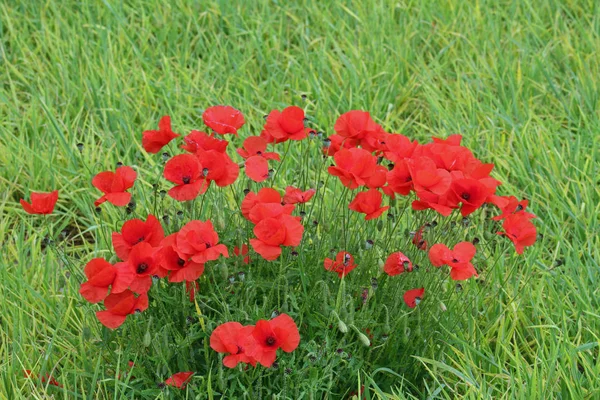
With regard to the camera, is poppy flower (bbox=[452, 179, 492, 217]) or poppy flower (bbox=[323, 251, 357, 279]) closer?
poppy flower (bbox=[452, 179, 492, 217])

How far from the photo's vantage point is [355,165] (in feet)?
6.43

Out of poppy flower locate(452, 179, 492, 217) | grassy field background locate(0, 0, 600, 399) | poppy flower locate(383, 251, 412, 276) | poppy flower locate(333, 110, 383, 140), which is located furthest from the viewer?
grassy field background locate(0, 0, 600, 399)

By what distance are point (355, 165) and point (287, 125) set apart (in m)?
0.22

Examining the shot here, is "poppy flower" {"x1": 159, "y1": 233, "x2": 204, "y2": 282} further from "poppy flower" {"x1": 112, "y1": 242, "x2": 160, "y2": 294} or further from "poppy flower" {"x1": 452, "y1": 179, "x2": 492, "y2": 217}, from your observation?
"poppy flower" {"x1": 452, "y1": 179, "x2": 492, "y2": 217}

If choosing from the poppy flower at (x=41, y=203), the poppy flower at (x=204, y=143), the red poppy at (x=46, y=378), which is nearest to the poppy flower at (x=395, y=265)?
the poppy flower at (x=204, y=143)

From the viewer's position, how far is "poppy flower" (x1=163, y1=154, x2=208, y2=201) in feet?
6.25

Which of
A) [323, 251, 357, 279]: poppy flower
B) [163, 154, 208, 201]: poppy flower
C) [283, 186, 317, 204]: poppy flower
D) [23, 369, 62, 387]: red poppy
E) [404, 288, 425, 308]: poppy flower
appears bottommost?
[23, 369, 62, 387]: red poppy

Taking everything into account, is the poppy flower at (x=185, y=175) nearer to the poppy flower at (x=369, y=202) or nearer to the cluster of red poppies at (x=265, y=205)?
the cluster of red poppies at (x=265, y=205)

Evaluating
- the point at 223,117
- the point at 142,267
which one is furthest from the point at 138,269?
the point at 223,117

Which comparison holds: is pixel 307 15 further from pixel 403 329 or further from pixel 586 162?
pixel 403 329

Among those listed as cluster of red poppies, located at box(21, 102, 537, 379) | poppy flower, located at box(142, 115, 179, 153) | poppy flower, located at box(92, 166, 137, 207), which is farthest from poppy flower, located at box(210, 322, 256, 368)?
poppy flower, located at box(142, 115, 179, 153)

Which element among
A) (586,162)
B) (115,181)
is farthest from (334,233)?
(586,162)

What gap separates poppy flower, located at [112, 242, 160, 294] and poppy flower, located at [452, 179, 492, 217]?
2.26 feet

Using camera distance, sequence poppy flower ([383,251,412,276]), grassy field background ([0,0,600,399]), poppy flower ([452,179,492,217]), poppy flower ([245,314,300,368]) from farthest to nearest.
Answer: grassy field background ([0,0,600,399]) < poppy flower ([383,251,412,276]) < poppy flower ([452,179,492,217]) < poppy flower ([245,314,300,368])
